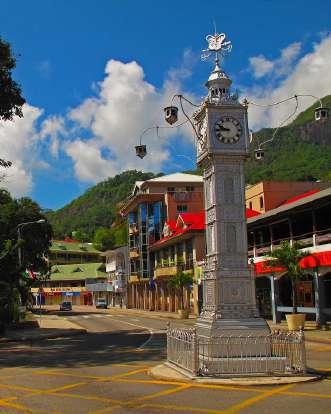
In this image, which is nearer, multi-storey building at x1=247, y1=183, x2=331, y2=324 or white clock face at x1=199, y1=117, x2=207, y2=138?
white clock face at x1=199, y1=117, x2=207, y2=138

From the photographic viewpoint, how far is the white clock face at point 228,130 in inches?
655

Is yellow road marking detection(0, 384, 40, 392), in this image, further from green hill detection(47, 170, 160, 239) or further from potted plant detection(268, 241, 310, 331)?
green hill detection(47, 170, 160, 239)

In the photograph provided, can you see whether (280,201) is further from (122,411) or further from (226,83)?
(122,411)

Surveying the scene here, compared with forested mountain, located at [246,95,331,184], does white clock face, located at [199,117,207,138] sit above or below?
below

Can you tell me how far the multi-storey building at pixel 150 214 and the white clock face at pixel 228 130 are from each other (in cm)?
5413

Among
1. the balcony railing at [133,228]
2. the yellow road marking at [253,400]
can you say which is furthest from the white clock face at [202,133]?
the balcony railing at [133,228]

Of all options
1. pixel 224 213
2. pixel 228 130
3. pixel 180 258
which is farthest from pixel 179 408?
pixel 180 258

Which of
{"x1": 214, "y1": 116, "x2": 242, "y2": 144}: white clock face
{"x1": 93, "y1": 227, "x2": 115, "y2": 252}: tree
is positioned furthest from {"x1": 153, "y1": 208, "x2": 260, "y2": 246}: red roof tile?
{"x1": 93, "y1": 227, "x2": 115, "y2": 252}: tree

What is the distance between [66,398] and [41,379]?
3.27m

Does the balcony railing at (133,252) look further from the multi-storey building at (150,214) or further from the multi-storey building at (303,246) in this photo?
the multi-storey building at (303,246)

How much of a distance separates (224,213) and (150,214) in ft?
189

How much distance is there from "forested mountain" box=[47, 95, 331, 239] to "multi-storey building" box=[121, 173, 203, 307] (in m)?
11.2

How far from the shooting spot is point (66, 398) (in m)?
12.1

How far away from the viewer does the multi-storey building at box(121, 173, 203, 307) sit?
71.8 m
